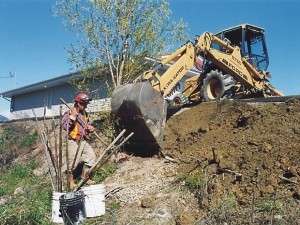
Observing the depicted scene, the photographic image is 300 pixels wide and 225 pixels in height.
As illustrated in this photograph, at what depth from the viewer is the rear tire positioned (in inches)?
401

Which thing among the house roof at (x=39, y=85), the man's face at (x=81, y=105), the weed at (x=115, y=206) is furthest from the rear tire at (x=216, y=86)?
the house roof at (x=39, y=85)

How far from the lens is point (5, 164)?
11344 mm

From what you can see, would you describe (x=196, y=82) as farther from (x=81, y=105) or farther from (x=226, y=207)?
(x=226, y=207)

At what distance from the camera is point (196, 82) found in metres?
11.7

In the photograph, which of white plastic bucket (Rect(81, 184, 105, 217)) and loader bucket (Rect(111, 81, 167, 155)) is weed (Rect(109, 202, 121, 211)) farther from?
loader bucket (Rect(111, 81, 167, 155))

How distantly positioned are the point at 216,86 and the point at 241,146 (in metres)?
4.04

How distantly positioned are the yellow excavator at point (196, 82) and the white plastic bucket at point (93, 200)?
233 cm

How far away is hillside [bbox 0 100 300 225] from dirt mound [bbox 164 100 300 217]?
0.6 inches

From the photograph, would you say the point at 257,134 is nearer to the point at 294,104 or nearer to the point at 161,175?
the point at 294,104

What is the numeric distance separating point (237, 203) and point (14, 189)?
5238 millimetres

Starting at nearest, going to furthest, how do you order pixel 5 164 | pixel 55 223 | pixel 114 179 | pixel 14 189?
pixel 55 223 < pixel 114 179 < pixel 14 189 < pixel 5 164

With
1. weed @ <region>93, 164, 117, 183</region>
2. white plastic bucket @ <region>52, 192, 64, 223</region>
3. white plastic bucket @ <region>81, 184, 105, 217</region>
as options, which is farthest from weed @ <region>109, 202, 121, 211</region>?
weed @ <region>93, 164, 117, 183</region>

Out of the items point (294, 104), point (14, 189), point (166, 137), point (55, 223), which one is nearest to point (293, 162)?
point (294, 104)

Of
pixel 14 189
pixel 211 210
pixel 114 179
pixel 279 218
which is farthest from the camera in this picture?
pixel 14 189
